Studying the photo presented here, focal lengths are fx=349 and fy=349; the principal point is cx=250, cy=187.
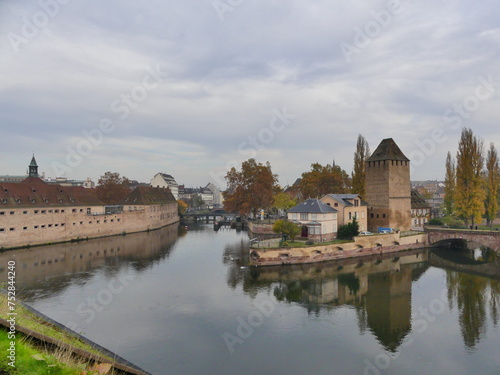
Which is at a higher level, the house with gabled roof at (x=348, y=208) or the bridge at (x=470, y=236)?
the house with gabled roof at (x=348, y=208)

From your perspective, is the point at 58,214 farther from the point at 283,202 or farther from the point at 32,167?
the point at 283,202

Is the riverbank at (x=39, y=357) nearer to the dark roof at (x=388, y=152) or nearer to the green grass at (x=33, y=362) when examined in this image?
the green grass at (x=33, y=362)

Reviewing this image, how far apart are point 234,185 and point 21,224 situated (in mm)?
34756

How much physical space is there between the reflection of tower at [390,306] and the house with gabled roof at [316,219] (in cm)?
896

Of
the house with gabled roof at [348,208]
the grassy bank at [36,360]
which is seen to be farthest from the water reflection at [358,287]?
the grassy bank at [36,360]

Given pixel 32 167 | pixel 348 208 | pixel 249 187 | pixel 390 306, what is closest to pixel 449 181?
pixel 348 208

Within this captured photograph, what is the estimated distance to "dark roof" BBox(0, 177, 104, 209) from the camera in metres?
42.7

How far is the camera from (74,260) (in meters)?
36.3

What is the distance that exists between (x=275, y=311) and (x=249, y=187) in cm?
4327

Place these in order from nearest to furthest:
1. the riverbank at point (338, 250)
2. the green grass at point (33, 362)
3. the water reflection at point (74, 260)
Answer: the green grass at point (33, 362)
the water reflection at point (74, 260)
the riverbank at point (338, 250)

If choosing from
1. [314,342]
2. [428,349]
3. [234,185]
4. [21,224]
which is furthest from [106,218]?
[428,349]

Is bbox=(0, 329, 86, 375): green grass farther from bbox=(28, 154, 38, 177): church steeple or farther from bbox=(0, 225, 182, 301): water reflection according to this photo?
bbox=(28, 154, 38, 177): church steeple

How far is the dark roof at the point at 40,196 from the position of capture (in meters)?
42.7

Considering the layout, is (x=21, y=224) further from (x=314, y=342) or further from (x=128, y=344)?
(x=314, y=342)
